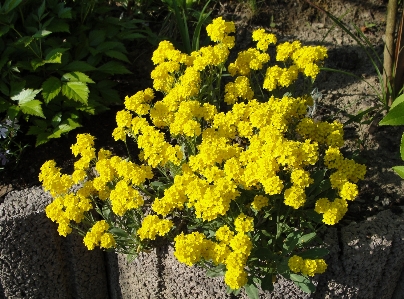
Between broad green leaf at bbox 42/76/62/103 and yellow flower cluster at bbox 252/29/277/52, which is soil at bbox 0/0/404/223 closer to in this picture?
broad green leaf at bbox 42/76/62/103

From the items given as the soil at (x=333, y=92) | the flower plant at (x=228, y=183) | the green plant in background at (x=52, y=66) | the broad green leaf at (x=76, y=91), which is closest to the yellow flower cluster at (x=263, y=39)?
the flower plant at (x=228, y=183)

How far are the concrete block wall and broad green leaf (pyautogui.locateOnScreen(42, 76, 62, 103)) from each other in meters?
0.46

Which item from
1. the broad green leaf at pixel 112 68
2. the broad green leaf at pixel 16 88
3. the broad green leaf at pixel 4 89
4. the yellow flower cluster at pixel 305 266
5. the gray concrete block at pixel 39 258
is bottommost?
the gray concrete block at pixel 39 258

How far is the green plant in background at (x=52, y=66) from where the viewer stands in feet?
8.48

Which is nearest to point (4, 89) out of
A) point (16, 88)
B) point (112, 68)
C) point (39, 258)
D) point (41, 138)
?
point (16, 88)

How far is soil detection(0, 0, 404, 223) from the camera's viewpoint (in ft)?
8.36

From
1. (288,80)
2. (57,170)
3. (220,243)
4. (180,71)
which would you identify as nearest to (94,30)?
(180,71)

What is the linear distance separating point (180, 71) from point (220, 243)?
985 mm

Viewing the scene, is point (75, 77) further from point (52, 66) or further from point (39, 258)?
point (39, 258)

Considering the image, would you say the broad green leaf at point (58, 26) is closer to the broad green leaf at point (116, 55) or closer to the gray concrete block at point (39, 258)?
the broad green leaf at point (116, 55)

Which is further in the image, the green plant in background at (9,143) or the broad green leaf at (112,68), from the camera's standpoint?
the broad green leaf at (112,68)

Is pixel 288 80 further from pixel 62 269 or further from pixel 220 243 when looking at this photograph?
pixel 62 269

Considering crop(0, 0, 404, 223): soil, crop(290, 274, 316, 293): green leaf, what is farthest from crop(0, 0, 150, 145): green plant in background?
crop(290, 274, 316, 293): green leaf

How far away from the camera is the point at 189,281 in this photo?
228cm
